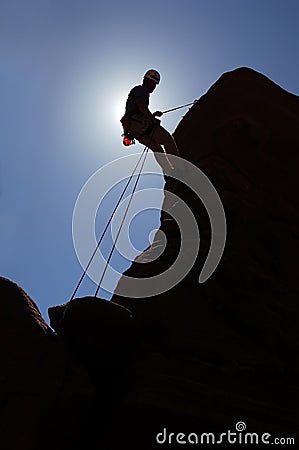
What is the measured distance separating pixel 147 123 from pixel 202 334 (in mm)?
5560

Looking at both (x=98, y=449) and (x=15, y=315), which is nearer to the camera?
(x=98, y=449)

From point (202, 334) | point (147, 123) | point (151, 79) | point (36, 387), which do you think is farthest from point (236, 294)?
point (151, 79)

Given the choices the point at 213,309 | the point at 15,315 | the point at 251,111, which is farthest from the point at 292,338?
the point at 251,111

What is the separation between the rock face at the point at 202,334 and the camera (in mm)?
8016

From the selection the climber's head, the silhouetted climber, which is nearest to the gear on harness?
the silhouetted climber

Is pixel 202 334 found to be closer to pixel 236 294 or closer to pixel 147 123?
pixel 236 294

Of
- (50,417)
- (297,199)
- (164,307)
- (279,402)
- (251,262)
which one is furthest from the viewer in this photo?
(297,199)

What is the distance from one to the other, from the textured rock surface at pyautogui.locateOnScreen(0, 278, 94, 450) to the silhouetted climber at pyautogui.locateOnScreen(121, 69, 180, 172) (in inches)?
220

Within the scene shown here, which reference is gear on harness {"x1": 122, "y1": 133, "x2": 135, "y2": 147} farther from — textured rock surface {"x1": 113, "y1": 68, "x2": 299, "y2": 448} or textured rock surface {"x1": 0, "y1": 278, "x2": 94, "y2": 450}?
textured rock surface {"x1": 0, "y1": 278, "x2": 94, "y2": 450}

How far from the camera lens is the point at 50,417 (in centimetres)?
758

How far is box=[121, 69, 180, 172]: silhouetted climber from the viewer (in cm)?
1264

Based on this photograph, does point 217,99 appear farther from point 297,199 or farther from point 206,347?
point 206,347

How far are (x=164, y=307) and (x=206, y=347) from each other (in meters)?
1.26

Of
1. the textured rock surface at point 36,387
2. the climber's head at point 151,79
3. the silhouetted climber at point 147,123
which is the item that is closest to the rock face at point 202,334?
the textured rock surface at point 36,387
